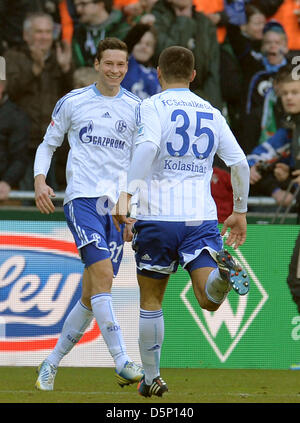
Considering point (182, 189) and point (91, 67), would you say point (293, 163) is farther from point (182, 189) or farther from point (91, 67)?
point (182, 189)

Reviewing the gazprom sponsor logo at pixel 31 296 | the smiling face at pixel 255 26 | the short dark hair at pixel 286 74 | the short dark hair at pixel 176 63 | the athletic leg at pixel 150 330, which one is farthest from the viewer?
the smiling face at pixel 255 26

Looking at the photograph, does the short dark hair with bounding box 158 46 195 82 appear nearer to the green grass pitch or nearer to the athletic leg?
the athletic leg

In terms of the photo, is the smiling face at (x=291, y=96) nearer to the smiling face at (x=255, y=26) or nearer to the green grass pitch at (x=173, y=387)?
the smiling face at (x=255, y=26)

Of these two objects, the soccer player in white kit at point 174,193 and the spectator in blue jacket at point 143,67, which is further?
the spectator in blue jacket at point 143,67

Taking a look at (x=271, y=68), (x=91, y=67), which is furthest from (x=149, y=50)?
(x=271, y=68)

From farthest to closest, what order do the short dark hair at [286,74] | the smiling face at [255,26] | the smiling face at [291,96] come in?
the smiling face at [255,26], the short dark hair at [286,74], the smiling face at [291,96]

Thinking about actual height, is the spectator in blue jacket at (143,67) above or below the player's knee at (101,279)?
above

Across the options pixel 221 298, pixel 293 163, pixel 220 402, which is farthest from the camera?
pixel 293 163

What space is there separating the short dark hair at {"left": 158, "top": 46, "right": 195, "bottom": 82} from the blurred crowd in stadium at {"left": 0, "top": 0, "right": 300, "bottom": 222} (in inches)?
154

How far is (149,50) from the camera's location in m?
10.2

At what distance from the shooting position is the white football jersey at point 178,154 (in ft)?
19.4

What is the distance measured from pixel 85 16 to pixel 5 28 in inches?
36.2

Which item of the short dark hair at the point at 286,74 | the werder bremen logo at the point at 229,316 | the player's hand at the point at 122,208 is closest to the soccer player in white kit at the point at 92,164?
the player's hand at the point at 122,208

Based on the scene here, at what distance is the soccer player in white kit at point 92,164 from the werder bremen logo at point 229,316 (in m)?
Answer: 1.90
